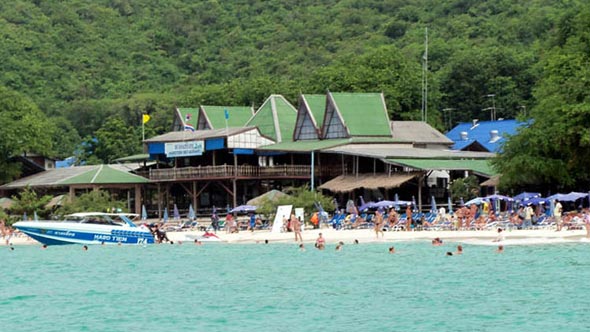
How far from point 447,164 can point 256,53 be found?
6633cm

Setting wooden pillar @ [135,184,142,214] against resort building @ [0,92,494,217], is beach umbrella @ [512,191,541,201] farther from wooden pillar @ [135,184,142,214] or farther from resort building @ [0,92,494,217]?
wooden pillar @ [135,184,142,214]

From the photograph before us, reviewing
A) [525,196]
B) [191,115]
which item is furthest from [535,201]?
[191,115]

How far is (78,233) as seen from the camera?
49750mm

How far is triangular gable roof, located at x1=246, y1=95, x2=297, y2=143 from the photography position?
69662 millimetres

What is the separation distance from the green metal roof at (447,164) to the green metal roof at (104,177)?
16.3 metres

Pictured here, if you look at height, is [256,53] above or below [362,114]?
above

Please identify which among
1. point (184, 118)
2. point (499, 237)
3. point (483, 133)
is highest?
point (184, 118)

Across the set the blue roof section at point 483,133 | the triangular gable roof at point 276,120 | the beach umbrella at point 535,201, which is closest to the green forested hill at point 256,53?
the blue roof section at point 483,133

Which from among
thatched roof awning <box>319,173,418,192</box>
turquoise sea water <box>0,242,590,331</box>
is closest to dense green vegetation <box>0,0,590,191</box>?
thatched roof awning <box>319,173,418,192</box>

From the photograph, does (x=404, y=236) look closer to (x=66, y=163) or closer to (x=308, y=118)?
(x=308, y=118)

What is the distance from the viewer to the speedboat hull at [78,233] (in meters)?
49.7

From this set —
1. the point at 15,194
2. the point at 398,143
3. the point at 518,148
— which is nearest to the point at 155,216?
the point at 15,194

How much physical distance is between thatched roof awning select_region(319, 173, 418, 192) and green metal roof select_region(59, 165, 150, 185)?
12.0m

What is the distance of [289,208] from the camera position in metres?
55.2
